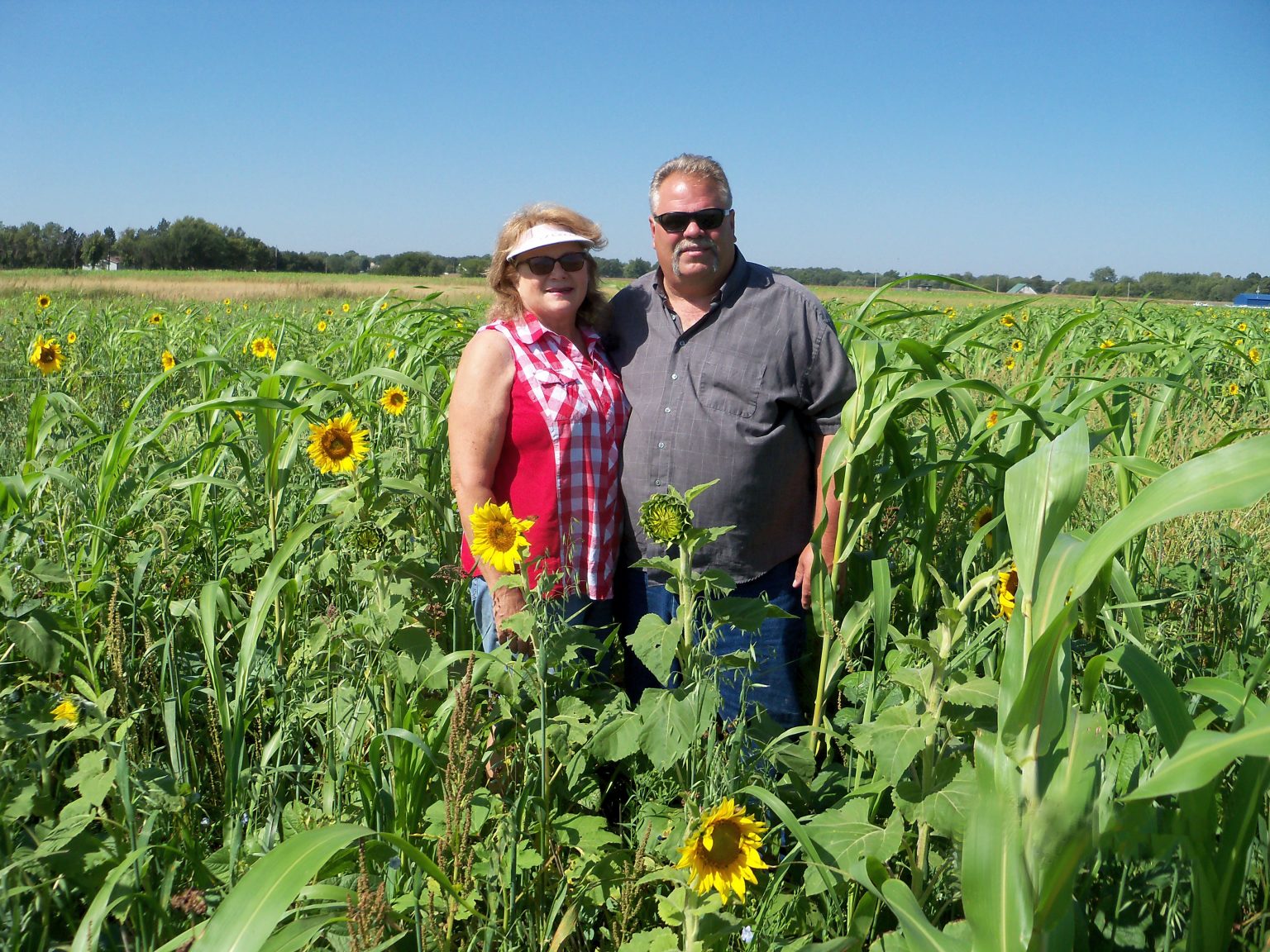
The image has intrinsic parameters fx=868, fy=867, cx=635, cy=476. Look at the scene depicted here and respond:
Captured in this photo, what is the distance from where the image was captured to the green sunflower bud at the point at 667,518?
169 centimetres

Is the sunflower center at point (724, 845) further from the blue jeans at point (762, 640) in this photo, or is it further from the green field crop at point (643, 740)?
the blue jeans at point (762, 640)

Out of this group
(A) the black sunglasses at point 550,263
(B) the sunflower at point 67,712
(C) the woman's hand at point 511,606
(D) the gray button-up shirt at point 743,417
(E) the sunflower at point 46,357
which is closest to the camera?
(B) the sunflower at point 67,712

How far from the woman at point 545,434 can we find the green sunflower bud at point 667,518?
66 cm

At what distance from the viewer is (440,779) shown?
6.22 feet

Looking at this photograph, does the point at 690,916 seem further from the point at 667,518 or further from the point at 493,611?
the point at 493,611

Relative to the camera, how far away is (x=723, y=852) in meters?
1.35

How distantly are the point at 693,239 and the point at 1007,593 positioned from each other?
4.12ft

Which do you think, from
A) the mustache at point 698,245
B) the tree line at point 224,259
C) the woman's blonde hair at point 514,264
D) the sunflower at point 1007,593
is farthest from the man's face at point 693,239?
the tree line at point 224,259

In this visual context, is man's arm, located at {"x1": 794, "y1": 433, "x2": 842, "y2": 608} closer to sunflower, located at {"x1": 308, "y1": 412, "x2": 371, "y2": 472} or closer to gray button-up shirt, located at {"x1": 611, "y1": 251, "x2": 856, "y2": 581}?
gray button-up shirt, located at {"x1": 611, "y1": 251, "x2": 856, "y2": 581}

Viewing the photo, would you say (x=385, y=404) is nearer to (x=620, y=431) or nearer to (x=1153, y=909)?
(x=620, y=431)

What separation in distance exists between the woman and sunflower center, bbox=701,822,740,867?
1.05 m

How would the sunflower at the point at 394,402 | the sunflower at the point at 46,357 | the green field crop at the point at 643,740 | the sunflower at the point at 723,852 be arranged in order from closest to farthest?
the green field crop at the point at 643,740 < the sunflower at the point at 723,852 < the sunflower at the point at 394,402 < the sunflower at the point at 46,357

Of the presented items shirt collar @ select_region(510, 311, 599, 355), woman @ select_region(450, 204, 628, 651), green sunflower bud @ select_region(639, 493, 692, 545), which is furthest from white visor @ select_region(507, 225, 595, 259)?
green sunflower bud @ select_region(639, 493, 692, 545)

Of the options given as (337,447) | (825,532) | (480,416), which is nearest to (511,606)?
(480,416)
